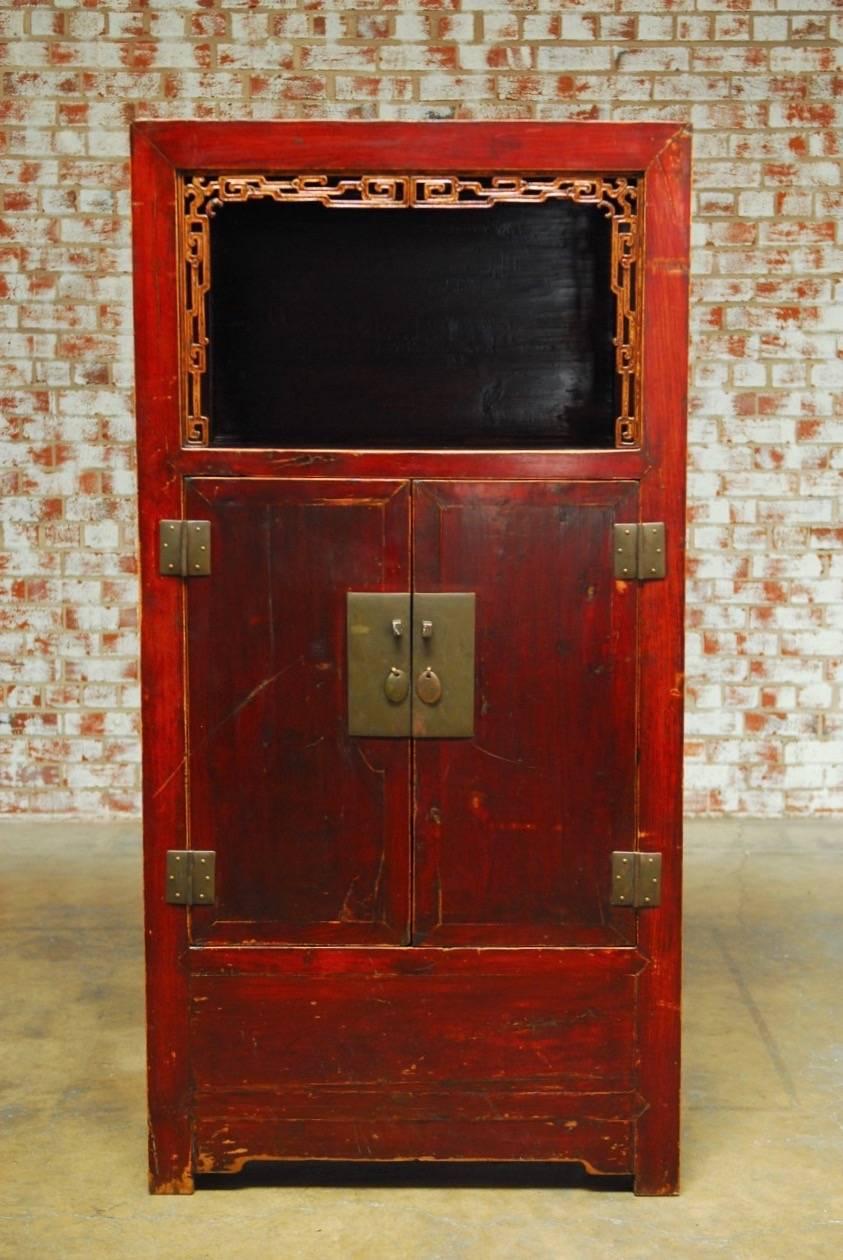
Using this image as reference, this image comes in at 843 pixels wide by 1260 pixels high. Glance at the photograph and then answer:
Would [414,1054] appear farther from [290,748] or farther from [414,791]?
[290,748]

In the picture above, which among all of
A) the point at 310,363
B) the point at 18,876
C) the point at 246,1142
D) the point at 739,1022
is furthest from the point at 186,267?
the point at 18,876

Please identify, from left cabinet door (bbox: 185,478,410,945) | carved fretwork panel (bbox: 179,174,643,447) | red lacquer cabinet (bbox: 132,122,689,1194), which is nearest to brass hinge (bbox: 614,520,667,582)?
red lacquer cabinet (bbox: 132,122,689,1194)

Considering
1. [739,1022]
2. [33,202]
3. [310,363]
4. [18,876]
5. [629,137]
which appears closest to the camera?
[629,137]

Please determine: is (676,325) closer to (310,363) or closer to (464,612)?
(464,612)

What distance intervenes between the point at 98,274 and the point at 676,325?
336 cm

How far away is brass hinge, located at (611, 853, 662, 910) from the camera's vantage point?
2785 mm

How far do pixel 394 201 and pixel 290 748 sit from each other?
3.30 ft

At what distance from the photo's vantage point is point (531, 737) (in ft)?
9.21

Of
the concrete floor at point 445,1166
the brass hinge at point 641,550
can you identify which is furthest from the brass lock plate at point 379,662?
the concrete floor at point 445,1166

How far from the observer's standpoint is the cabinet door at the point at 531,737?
9.10ft

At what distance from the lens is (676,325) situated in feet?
8.86

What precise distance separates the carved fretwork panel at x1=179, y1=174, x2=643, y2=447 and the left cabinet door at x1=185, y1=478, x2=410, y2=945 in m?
0.32

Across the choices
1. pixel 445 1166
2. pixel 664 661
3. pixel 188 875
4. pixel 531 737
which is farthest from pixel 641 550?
pixel 445 1166

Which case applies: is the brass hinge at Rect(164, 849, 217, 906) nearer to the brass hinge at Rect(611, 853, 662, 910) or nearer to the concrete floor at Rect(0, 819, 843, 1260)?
the concrete floor at Rect(0, 819, 843, 1260)
